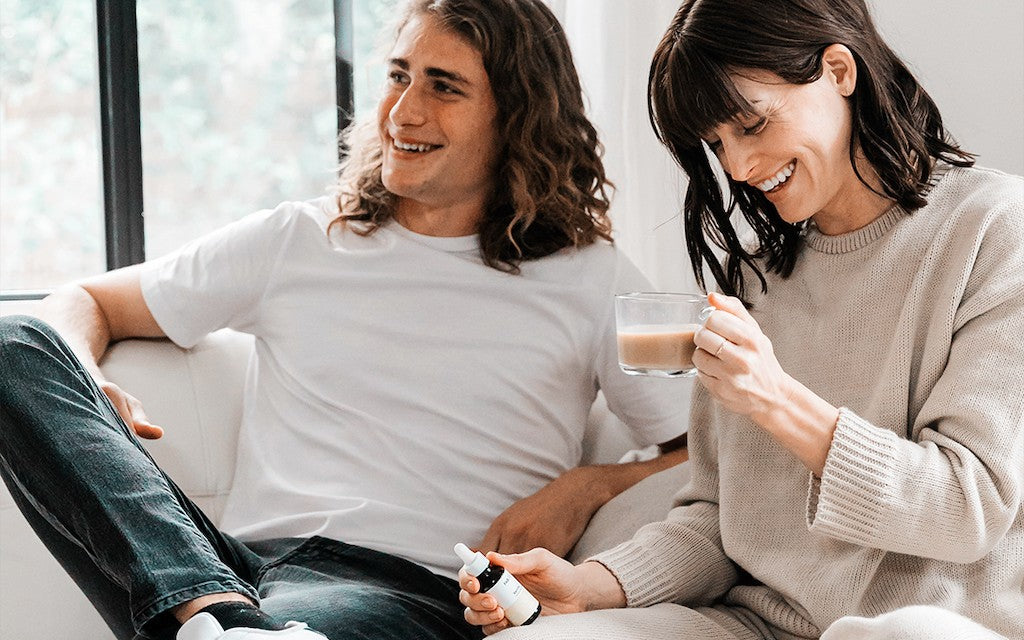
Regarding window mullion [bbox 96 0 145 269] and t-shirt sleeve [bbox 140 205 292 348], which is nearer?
t-shirt sleeve [bbox 140 205 292 348]

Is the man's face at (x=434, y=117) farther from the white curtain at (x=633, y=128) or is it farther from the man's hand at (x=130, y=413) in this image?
the man's hand at (x=130, y=413)

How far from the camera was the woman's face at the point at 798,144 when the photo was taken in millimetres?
1395

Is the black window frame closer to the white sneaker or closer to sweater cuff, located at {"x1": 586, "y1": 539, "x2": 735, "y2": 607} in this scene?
sweater cuff, located at {"x1": 586, "y1": 539, "x2": 735, "y2": 607}

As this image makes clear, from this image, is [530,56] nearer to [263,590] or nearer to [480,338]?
[480,338]

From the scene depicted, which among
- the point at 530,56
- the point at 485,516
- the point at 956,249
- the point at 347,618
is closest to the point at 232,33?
the point at 530,56

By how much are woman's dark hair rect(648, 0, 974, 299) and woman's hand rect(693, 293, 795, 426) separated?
0.96 feet

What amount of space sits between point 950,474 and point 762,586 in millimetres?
394

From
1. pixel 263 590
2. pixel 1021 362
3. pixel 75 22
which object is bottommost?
pixel 263 590

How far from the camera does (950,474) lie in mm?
1254

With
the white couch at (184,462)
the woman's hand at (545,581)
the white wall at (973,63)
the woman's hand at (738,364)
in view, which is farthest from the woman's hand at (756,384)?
the white wall at (973,63)

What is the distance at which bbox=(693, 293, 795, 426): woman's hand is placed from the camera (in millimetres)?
1239

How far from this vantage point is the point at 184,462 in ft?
6.56

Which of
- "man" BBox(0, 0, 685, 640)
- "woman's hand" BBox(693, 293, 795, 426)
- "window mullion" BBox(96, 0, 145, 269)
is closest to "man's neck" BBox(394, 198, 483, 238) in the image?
"man" BBox(0, 0, 685, 640)

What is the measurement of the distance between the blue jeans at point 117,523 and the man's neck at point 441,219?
25.8 inches
